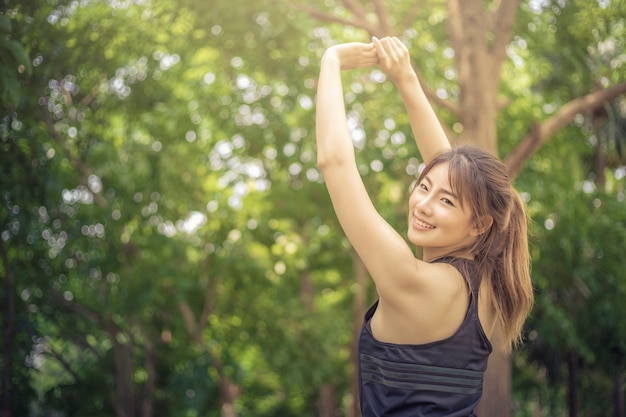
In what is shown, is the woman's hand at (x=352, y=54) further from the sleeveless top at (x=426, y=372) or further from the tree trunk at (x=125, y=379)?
the tree trunk at (x=125, y=379)

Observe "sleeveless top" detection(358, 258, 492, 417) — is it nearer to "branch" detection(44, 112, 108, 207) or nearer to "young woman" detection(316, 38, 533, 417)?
"young woman" detection(316, 38, 533, 417)

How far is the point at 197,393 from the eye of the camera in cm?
1187

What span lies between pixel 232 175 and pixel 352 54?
9.52 meters

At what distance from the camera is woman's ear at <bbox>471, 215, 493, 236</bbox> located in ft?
6.70

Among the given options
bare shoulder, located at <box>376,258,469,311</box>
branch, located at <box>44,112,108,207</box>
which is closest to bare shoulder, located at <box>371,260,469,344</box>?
bare shoulder, located at <box>376,258,469,311</box>

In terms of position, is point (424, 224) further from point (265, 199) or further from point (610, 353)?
point (610, 353)

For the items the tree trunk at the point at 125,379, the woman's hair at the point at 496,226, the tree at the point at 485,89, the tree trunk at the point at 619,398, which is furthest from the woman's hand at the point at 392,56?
the tree trunk at the point at 619,398

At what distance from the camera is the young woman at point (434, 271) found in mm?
1809

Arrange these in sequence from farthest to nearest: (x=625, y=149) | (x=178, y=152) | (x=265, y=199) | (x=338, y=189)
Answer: (x=625, y=149)
(x=265, y=199)
(x=178, y=152)
(x=338, y=189)

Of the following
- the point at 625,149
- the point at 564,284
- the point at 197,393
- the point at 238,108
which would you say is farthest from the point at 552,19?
the point at 625,149

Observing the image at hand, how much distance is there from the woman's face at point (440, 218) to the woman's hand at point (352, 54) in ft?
1.38

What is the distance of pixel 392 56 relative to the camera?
91.5 inches

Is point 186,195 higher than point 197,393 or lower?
higher

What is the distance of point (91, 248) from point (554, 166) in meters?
6.39
